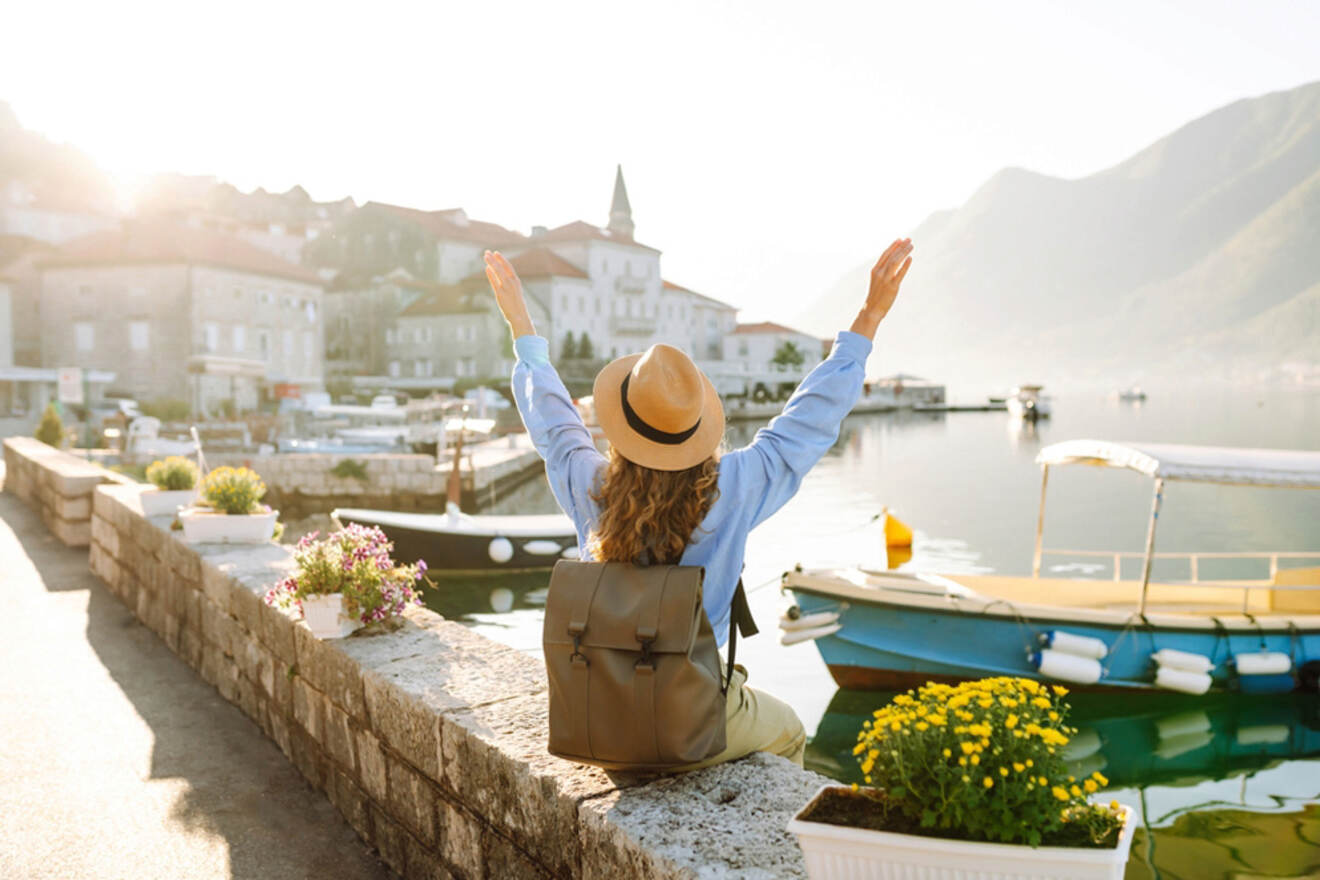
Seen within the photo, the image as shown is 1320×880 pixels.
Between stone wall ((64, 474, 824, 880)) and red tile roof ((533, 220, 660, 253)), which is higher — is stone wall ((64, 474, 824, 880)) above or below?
below

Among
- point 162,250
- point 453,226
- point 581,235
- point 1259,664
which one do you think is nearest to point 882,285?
point 1259,664

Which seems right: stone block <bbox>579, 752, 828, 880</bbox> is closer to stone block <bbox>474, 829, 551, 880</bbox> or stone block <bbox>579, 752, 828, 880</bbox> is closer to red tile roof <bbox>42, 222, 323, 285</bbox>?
stone block <bbox>474, 829, 551, 880</bbox>

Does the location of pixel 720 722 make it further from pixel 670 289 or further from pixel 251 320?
pixel 670 289

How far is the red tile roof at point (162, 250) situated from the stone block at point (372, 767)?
5273 centimetres

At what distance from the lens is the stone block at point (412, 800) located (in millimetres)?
3795

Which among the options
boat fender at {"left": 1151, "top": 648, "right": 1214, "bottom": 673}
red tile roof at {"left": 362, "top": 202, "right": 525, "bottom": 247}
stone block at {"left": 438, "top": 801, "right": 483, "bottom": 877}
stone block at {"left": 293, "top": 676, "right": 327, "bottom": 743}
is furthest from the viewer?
red tile roof at {"left": 362, "top": 202, "right": 525, "bottom": 247}

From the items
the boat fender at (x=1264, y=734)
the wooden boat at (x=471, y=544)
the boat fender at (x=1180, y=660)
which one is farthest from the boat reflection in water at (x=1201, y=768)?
the wooden boat at (x=471, y=544)

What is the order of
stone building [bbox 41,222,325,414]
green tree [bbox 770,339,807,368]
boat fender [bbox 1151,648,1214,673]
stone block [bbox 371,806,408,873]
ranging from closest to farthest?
stone block [bbox 371,806,408,873] < boat fender [bbox 1151,648,1214,673] < stone building [bbox 41,222,325,414] < green tree [bbox 770,339,807,368]

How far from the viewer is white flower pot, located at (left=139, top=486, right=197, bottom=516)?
8.78 meters

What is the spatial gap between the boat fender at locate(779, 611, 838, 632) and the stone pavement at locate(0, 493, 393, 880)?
6.98m

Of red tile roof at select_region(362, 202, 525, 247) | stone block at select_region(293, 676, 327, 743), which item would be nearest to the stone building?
red tile roof at select_region(362, 202, 525, 247)

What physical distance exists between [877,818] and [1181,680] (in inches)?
429

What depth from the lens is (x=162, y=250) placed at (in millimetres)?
51844

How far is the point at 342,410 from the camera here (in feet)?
140
